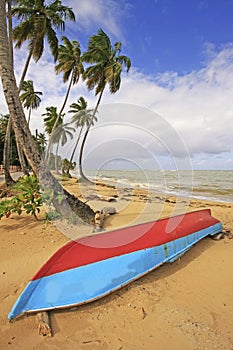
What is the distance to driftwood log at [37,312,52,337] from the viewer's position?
1.91 metres

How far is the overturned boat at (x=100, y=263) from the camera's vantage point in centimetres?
221

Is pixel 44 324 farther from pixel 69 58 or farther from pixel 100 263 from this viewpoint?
pixel 69 58

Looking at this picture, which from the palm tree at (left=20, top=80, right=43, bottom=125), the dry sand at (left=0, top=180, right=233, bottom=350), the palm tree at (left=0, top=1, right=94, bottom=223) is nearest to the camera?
the dry sand at (left=0, top=180, right=233, bottom=350)

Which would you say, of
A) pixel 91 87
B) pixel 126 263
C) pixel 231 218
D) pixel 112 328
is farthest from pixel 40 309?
pixel 91 87

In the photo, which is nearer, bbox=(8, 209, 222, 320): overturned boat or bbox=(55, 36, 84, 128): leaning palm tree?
bbox=(8, 209, 222, 320): overturned boat

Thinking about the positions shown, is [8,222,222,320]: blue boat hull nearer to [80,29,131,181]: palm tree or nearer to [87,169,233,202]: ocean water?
[87,169,233,202]: ocean water

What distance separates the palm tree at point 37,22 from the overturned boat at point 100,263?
13.0 meters

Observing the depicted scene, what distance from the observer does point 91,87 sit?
59.0 ft

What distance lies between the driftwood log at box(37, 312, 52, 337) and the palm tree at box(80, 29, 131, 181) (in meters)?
14.3

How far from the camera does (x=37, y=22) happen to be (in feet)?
37.8

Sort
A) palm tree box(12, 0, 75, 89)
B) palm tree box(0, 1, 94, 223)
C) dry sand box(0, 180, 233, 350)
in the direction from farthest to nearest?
palm tree box(12, 0, 75, 89) → palm tree box(0, 1, 94, 223) → dry sand box(0, 180, 233, 350)

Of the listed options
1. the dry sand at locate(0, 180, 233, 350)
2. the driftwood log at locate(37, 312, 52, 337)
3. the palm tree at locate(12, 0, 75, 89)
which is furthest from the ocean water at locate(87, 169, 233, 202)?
the palm tree at locate(12, 0, 75, 89)

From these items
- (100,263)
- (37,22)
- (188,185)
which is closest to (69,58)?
(37,22)

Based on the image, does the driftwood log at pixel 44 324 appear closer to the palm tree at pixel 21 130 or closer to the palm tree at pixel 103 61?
the palm tree at pixel 21 130
